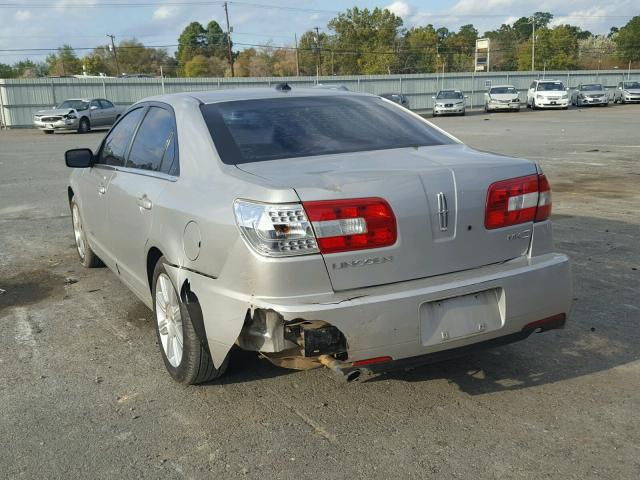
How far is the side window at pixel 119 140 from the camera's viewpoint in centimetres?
476

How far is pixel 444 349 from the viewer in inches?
122

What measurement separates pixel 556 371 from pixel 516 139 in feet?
58.4

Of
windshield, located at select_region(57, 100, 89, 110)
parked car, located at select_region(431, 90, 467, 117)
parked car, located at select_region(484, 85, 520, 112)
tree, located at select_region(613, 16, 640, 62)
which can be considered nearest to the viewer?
windshield, located at select_region(57, 100, 89, 110)

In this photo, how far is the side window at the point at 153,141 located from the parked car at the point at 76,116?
85.0 ft

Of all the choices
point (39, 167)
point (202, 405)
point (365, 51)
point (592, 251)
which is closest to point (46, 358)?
point (202, 405)

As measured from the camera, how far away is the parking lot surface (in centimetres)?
291

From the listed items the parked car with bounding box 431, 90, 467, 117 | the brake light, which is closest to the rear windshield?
the brake light

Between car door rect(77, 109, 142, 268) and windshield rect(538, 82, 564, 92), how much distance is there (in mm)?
38704

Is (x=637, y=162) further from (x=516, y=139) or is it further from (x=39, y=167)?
(x=39, y=167)

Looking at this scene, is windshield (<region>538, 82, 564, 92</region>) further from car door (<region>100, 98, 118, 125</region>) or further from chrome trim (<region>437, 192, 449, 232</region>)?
chrome trim (<region>437, 192, 449, 232</region>)

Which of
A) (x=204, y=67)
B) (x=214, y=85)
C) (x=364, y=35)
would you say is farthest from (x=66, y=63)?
(x=214, y=85)

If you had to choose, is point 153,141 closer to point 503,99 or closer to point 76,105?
point 76,105

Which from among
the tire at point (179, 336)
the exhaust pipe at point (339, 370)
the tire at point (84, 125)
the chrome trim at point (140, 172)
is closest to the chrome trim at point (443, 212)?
the exhaust pipe at point (339, 370)

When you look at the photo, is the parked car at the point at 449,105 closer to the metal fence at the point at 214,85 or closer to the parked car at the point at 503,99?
the parked car at the point at 503,99
